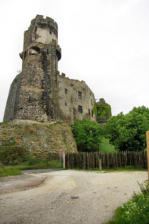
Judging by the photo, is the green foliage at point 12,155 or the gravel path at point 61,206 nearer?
the gravel path at point 61,206

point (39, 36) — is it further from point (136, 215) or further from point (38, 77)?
point (136, 215)

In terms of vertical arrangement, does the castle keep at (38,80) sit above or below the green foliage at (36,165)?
above

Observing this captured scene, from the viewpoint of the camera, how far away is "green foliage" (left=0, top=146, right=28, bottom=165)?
17.2 meters

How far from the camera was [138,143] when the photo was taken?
2222 cm

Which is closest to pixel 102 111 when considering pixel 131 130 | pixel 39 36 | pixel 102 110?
pixel 102 110

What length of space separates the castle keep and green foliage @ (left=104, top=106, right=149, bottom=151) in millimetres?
8962

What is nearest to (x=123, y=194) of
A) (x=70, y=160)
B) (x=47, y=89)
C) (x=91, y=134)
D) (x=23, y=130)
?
(x=70, y=160)

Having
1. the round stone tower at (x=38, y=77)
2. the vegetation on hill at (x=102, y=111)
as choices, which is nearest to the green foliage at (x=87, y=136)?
the round stone tower at (x=38, y=77)

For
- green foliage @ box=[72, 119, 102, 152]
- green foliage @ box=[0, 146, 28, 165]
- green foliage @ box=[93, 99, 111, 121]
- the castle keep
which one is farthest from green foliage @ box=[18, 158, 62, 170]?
green foliage @ box=[93, 99, 111, 121]

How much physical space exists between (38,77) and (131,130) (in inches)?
607

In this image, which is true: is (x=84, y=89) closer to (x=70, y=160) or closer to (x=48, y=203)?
(x=70, y=160)

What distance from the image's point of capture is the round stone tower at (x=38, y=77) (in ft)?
78.0

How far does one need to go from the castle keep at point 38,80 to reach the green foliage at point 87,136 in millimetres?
3995

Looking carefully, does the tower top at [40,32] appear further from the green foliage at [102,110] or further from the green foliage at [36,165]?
the green foliage at [102,110]
